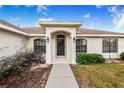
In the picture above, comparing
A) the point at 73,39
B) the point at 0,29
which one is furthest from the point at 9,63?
the point at 73,39

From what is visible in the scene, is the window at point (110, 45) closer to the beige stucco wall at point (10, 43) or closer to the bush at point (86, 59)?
the bush at point (86, 59)

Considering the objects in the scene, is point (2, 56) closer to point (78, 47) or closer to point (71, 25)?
point (71, 25)

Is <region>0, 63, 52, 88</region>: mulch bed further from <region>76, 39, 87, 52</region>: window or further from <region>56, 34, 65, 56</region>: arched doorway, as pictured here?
<region>76, 39, 87, 52</region>: window

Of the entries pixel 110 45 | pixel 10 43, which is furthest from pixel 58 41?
pixel 110 45

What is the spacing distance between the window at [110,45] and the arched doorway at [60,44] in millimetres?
5259

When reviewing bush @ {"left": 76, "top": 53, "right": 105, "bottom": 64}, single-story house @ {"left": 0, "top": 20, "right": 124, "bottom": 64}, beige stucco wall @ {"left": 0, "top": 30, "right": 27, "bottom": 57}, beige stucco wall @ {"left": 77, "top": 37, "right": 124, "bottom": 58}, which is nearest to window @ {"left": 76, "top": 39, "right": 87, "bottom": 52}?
single-story house @ {"left": 0, "top": 20, "right": 124, "bottom": 64}

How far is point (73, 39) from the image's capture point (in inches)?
565

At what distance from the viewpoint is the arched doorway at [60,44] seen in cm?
1627

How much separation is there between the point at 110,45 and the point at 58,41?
623cm

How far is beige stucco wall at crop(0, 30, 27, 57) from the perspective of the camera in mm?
11469

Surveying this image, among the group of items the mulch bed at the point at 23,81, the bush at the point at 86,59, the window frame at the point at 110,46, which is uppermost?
the window frame at the point at 110,46

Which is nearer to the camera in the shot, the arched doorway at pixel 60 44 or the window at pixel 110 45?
the arched doorway at pixel 60 44

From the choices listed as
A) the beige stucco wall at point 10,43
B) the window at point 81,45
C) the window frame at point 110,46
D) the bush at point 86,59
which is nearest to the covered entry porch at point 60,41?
the bush at point 86,59

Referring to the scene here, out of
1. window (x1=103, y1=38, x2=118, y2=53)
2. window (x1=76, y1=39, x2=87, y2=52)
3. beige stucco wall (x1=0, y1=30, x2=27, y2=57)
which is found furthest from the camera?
window (x1=103, y1=38, x2=118, y2=53)
